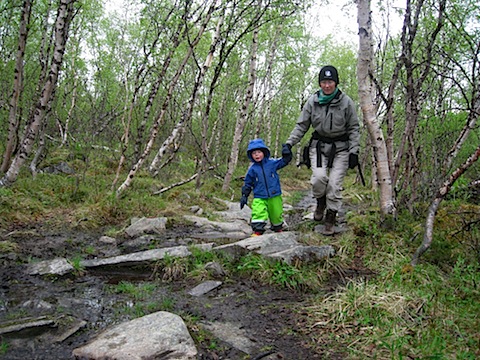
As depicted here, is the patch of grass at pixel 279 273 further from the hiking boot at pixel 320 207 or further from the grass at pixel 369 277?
the hiking boot at pixel 320 207

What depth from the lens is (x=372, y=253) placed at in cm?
484

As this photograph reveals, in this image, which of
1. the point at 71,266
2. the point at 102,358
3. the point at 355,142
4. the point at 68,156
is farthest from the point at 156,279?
the point at 68,156

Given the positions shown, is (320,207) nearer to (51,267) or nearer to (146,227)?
(146,227)

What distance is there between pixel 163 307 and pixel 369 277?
239 centimetres

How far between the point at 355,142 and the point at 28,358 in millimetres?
4663

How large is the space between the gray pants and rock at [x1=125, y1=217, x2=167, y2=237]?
314cm

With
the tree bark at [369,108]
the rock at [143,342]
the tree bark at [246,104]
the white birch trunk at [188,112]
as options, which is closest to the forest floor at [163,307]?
the rock at [143,342]

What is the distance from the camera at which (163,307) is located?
348 centimetres

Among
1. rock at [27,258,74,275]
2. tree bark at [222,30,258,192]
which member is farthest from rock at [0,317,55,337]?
tree bark at [222,30,258,192]

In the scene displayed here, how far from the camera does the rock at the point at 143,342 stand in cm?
253

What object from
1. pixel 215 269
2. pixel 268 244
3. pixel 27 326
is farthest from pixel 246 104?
pixel 27 326

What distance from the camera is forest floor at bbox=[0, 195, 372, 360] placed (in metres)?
2.77

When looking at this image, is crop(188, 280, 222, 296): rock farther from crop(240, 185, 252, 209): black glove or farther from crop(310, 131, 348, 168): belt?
crop(310, 131, 348, 168): belt

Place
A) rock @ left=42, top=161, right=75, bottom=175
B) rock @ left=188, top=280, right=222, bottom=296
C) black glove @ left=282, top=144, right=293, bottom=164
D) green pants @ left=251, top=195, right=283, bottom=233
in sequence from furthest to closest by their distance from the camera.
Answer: rock @ left=42, top=161, right=75, bottom=175 < green pants @ left=251, top=195, right=283, bottom=233 < black glove @ left=282, top=144, right=293, bottom=164 < rock @ left=188, top=280, right=222, bottom=296
